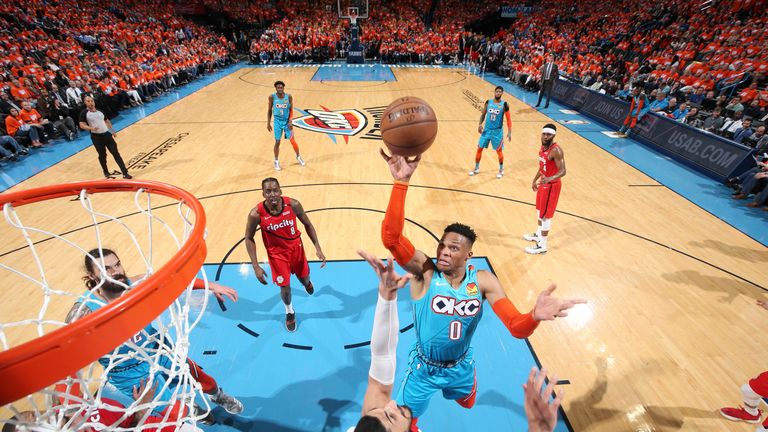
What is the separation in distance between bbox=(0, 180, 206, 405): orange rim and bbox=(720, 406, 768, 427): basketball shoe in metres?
4.60

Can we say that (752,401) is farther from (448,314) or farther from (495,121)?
(495,121)

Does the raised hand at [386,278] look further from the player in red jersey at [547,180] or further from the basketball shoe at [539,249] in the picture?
the basketball shoe at [539,249]

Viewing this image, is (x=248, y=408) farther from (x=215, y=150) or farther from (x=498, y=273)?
(x=215, y=150)

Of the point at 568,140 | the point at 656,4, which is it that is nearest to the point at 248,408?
the point at 568,140

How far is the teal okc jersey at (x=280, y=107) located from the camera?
26.3ft

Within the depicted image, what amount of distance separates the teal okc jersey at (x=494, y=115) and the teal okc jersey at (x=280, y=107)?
13.8 ft

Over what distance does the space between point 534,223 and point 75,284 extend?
6.86 m

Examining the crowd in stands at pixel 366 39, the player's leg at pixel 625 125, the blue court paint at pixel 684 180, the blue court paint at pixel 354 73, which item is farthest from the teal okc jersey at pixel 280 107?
the crowd in stands at pixel 366 39

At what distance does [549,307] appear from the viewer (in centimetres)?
199

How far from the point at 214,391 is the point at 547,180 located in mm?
4709

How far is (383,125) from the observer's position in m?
3.30

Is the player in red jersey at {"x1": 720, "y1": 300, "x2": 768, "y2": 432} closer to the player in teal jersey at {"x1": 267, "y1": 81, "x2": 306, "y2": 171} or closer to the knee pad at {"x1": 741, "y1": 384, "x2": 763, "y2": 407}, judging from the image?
the knee pad at {"x1": 741, "y1": 384, "x2": 763, "y2": 407}

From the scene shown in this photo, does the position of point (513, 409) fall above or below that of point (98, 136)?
below

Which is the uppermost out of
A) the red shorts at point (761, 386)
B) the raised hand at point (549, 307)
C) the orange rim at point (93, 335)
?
the orange rim at point (93, 335)
